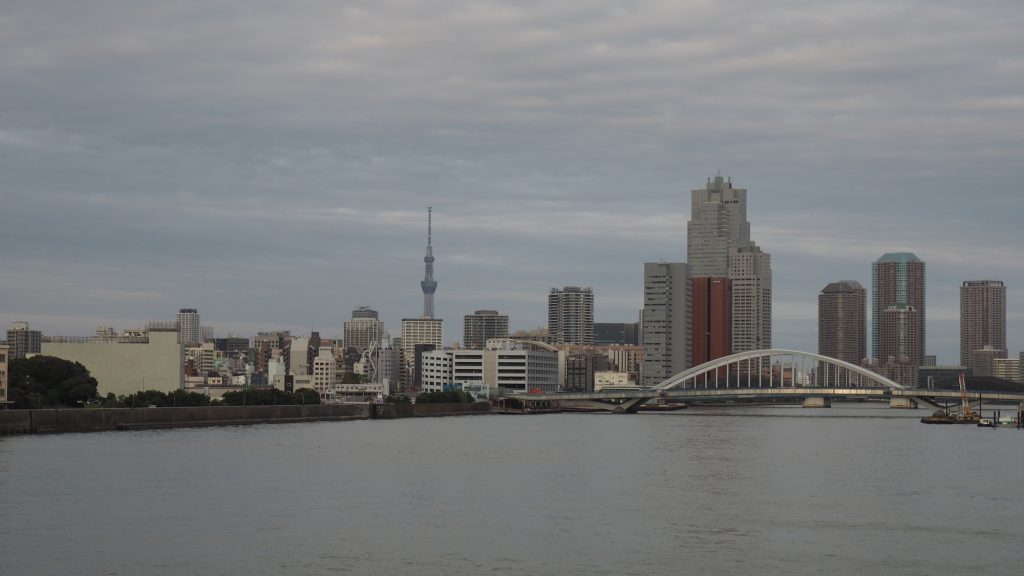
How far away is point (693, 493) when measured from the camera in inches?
2025

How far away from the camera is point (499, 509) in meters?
45.6

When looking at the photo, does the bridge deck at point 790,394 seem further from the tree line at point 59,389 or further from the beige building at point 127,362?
the tree line at point 59,389

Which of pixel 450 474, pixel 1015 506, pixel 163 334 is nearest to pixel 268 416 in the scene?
pixel 163 334

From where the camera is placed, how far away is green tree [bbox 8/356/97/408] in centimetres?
11038

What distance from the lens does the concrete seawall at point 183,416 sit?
88.0 metres

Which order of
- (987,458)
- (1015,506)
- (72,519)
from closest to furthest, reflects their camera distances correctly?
(72,519)
(1015,506)
(987,458)

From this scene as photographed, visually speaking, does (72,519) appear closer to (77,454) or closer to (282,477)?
(282,477)

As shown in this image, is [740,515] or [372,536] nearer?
[372,536]

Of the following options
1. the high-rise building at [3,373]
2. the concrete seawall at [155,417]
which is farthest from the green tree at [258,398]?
the high-rise building at [3,373]

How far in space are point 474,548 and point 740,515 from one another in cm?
1144

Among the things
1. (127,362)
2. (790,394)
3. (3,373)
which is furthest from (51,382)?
(790,394)

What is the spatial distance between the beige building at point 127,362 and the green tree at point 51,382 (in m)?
20.5

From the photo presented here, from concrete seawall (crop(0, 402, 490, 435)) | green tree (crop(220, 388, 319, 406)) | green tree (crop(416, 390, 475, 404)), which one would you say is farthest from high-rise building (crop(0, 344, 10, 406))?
green tree (crop(416, 390, 475, 404))

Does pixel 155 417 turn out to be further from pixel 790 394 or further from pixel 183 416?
pixel 790 394
